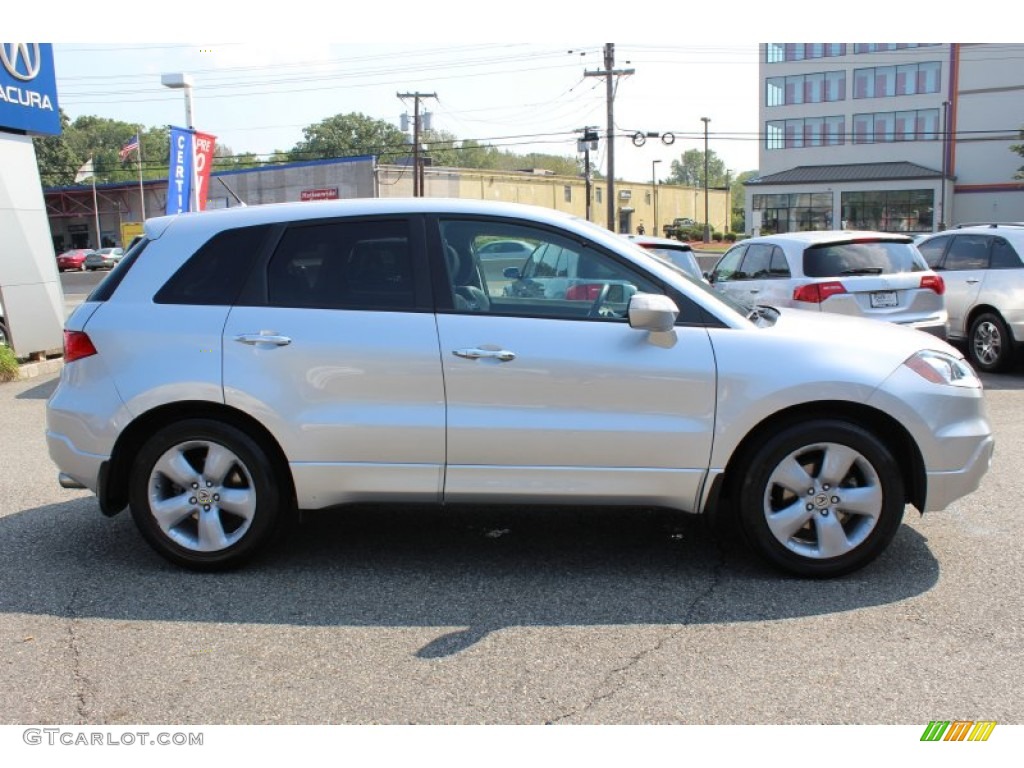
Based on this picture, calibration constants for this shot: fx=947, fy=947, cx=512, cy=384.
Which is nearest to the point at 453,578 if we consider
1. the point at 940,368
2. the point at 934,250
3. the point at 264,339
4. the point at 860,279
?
the point at 264,339

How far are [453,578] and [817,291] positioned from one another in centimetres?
638

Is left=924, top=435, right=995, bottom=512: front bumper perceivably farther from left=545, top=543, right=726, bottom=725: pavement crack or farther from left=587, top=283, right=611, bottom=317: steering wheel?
left=587, top=283, right=611, bottom=317: steering wheel

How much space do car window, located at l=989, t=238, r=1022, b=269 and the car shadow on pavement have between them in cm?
677

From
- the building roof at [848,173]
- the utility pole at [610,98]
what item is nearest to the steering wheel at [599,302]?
the utility pole at [610,98]

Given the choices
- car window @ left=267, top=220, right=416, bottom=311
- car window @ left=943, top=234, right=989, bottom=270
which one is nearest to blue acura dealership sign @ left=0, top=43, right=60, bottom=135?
car window @ left=267, top=220, right=416, bottom=311

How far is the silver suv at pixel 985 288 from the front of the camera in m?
10.6

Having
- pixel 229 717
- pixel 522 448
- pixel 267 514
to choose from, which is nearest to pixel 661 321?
pixel 522 448

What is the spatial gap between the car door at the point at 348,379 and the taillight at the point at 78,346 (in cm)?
70

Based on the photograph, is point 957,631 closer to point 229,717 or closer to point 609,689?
point 609,689

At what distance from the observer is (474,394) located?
14.4 feet

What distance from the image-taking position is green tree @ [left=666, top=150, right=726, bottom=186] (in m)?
185

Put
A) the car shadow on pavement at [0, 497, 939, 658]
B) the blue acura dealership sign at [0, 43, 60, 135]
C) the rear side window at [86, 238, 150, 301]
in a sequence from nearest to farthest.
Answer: the car shadow on pavement at [0, 497, 939, 658] → the rear side window at [86, 238, 150, 301] → the blue acura dealership sign at [0, 43, 60, 135]

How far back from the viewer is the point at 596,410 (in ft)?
14.3

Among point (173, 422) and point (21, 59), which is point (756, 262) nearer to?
point (173, 422)
